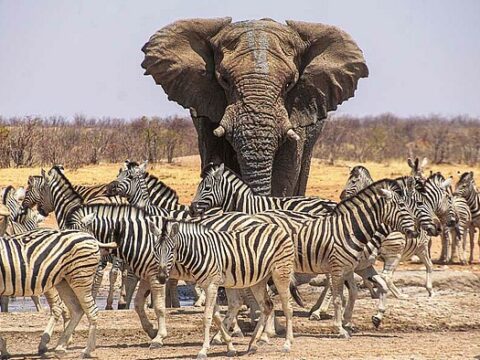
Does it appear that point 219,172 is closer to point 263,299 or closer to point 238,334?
point 238,334

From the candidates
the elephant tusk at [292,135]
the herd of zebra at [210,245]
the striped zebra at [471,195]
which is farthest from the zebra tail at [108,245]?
the striped zebra at [471,195]

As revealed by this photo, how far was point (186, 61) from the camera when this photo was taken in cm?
1773

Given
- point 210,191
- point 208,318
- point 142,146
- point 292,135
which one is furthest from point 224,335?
point 142,146

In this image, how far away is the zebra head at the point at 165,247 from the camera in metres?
11.0

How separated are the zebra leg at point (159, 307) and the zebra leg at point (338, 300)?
187 cm

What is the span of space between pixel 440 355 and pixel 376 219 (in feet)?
6.48

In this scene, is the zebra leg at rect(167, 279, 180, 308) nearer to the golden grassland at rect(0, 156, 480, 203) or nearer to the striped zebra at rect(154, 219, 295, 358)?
the striped zebra at rect(154, 219, 295, 358)

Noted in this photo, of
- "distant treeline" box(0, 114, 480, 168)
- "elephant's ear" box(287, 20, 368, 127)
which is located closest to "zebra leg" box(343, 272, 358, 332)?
"elephant's ear" box(287, 20, 368, 127)

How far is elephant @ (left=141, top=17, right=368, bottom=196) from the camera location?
16.0 meters

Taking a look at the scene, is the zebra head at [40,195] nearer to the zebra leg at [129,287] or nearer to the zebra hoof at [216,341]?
the zebra leg at [129,287]

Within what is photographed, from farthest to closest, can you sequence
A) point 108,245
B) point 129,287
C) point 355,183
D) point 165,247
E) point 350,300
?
point 355,183, point 129,287, point 350,300, point 108,245, point 165,247

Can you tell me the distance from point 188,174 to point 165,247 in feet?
80.3

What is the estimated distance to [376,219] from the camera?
1296cm

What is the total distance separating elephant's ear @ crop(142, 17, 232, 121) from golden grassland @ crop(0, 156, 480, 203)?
34.8 feet
